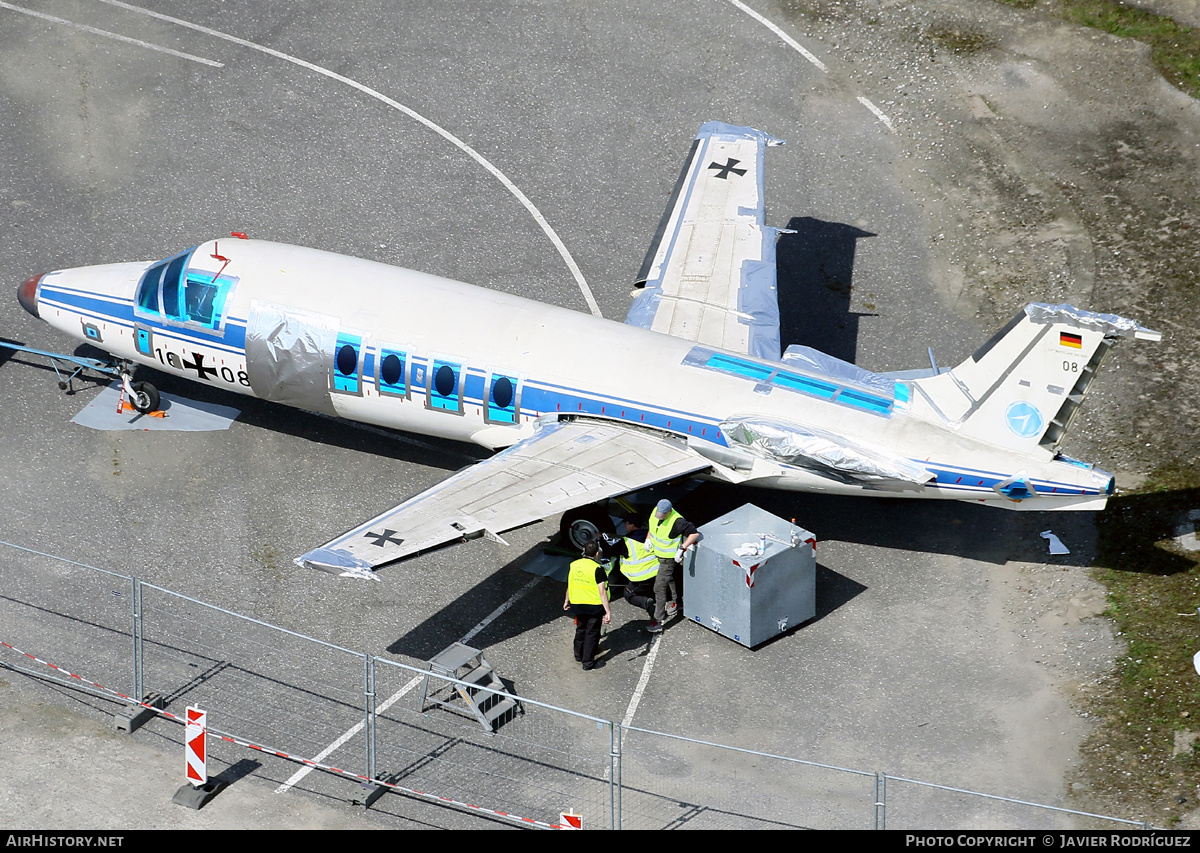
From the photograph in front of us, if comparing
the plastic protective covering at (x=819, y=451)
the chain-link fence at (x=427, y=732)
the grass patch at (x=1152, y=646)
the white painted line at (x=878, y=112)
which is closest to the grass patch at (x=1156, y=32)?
the white painted line at (x=878, y=112)

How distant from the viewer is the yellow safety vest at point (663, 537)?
2392cm

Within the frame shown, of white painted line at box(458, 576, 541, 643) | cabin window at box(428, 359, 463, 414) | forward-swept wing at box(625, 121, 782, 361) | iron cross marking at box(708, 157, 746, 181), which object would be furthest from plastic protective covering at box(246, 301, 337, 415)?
iron cross marking at box(708, 157, 746, 181)

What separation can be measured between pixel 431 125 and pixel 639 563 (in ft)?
53.8

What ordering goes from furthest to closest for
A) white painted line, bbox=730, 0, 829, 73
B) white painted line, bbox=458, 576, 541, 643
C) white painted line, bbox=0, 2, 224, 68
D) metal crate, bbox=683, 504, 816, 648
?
1. white painted line, bbox=730, 0, 829, 73
2. white painted line, bbox=0, 2, 224, 68
3. white painted line, bbox=458, 576, 541, 643
4. metal crate, bbox=683, 504, 816, 648

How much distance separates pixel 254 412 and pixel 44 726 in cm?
871

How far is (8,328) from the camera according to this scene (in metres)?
31.0

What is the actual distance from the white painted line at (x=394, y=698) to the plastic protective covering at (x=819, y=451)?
14.9 ft

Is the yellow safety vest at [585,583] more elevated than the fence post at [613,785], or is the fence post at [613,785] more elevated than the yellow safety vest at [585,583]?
the yellow safety vest at [585,583]

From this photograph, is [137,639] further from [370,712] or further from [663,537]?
[663,537]

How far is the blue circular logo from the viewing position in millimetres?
23797

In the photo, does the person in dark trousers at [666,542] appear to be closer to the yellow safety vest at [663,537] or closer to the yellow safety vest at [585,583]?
the yellow safety vest at [663,537]

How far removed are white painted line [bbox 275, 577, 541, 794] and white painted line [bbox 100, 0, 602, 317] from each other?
8308 mm

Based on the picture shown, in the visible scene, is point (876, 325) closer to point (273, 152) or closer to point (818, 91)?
point (818, 91)

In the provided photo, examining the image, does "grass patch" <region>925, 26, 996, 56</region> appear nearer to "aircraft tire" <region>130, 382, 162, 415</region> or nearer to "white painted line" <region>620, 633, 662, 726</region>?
"white painted line" <region>620, 633, 662, 726</region>
